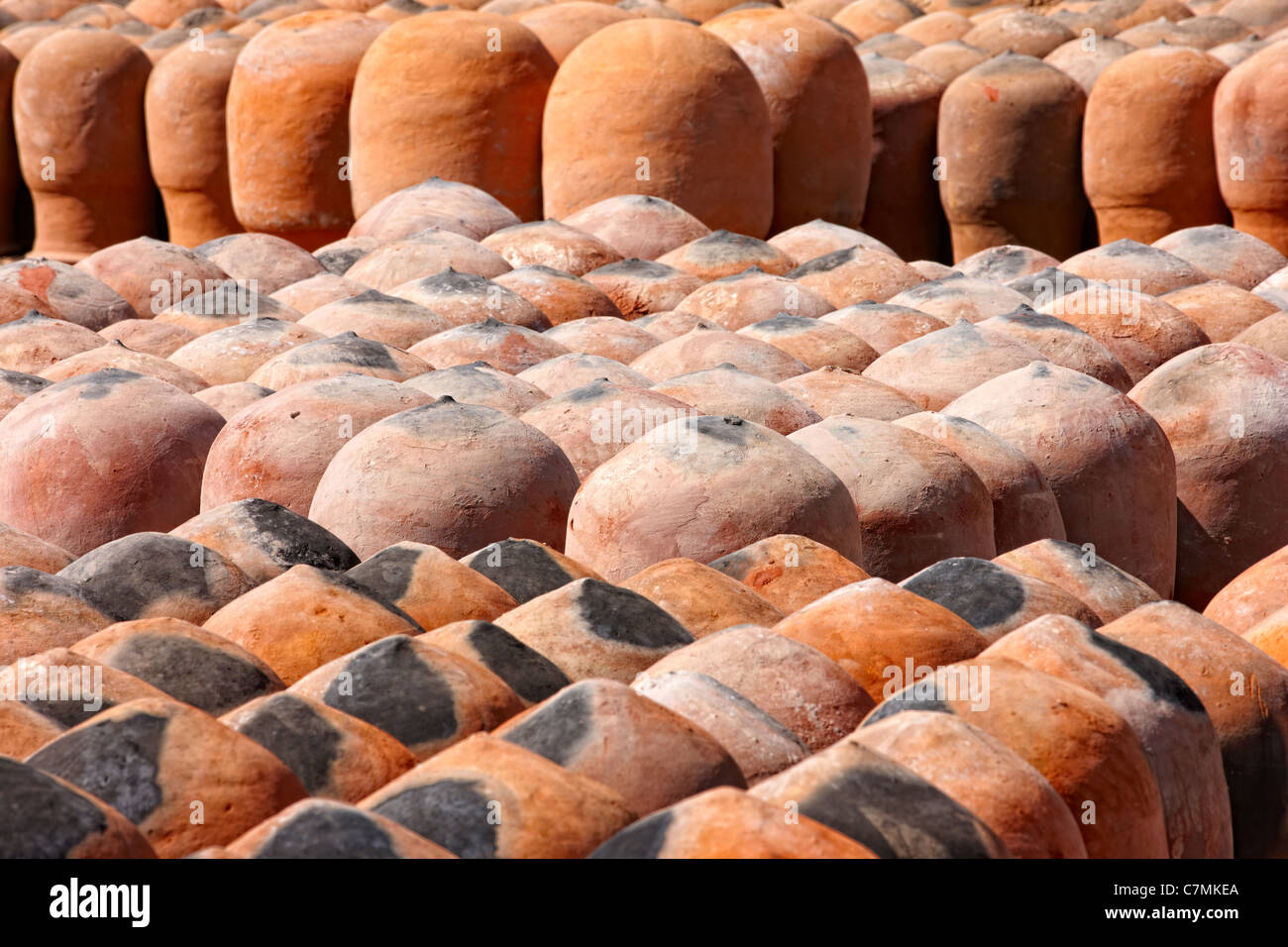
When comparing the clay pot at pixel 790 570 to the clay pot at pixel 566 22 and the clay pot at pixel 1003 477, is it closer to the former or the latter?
the clay pot at pixel 1003 477

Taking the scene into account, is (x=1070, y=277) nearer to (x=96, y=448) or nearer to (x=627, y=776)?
(x=96, y=448)

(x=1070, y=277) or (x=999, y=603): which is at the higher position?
(x=999, y=603)

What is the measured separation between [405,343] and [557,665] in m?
4.08

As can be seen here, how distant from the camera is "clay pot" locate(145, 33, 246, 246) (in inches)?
503

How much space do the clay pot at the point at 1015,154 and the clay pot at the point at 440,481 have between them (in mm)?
7457

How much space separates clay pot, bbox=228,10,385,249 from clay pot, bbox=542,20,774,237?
165 centimetres

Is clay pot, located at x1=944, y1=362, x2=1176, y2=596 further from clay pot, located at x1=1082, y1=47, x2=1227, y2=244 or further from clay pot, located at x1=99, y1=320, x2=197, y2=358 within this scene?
clay pot, located at x1=1082, y1=47, x2=1227, y2=244

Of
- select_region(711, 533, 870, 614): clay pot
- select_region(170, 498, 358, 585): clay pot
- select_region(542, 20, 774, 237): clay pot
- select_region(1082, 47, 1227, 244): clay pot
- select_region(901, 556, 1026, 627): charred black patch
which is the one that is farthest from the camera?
select_region(1082, 47, 1227, 244): clay pot

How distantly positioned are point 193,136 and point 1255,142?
7740 mm

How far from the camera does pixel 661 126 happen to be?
10.7 meters

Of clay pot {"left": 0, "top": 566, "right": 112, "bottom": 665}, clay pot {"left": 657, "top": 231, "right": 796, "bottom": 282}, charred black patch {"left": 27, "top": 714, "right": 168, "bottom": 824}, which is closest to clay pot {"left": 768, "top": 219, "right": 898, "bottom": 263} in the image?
clay pot {"left": 657, "top": 231, "right": 796, "bottom": 282}

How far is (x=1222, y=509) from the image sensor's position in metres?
6.83

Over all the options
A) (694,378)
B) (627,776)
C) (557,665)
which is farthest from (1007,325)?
(627,776)

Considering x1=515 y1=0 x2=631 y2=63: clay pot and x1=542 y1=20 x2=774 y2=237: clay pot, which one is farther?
x1=515 y1=0 x2=631 y2=63: clay pot
